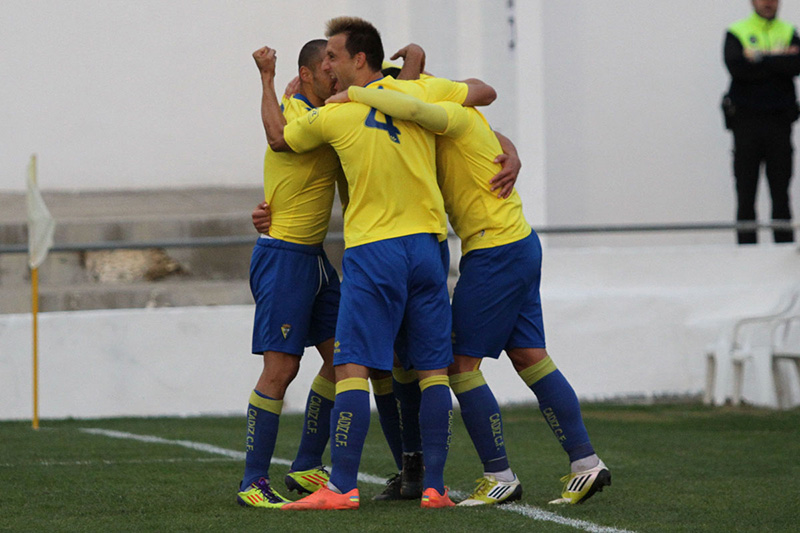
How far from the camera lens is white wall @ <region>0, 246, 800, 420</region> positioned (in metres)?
8.83

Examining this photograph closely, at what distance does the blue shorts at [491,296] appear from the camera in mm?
4500

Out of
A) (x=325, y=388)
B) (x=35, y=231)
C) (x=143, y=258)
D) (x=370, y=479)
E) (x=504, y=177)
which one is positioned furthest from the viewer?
(x=143, y=258)

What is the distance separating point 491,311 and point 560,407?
454 millimetres

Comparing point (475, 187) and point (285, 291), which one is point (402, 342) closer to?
point (285, 291)

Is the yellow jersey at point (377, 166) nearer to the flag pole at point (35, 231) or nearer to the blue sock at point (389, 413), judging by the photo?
the blue sock at point (389, 413)

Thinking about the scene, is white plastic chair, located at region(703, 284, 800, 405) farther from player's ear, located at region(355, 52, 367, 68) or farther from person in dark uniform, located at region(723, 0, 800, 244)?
player's ear, located at region(355, 52, 367, 68)

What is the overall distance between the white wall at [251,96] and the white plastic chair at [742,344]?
227 cm

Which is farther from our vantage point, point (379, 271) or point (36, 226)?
point (36, 226)

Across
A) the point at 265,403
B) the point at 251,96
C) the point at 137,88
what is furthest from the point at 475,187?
the point at 137,88

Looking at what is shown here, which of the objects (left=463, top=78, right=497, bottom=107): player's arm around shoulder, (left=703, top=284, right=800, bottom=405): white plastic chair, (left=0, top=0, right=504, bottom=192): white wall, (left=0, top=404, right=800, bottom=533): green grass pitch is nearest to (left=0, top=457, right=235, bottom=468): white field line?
(left=0, top=404, right=800, bottom=533): green grass pitch

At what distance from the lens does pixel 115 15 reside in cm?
1116

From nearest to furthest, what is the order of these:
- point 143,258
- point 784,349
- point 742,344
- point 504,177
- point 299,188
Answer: point 504,177 < point 299,188 < point 784,349 < point 742,344 < point 143,258

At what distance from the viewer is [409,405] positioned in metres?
4.75

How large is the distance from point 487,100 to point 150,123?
6.93 m
